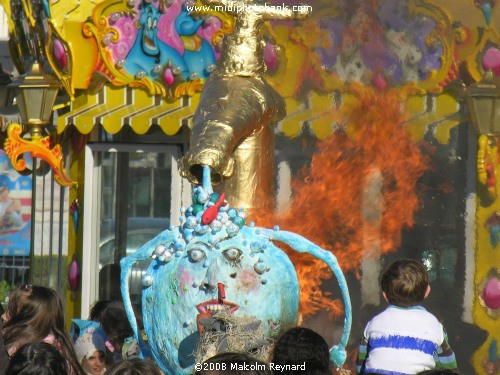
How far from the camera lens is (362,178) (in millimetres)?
7082

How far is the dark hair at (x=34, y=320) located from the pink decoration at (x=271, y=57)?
2.31 m

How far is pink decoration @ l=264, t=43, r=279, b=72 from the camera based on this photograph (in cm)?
704

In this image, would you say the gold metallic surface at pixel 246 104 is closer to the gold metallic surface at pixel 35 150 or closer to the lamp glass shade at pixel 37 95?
the lamp glass shade at pixel 37 95

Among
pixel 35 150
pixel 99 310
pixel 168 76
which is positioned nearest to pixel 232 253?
pixel 99 310

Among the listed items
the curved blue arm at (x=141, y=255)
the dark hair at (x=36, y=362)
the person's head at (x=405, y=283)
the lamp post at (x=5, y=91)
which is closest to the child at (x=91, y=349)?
the curved blue arm at (x=141, y=255)

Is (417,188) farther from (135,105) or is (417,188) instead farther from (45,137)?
(45,137)

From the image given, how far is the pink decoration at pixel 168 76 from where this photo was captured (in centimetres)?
766

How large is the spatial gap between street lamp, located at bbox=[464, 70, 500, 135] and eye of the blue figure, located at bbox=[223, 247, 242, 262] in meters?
2.64

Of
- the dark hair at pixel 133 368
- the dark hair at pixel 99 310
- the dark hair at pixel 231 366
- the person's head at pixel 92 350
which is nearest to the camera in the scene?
the dark hair at pixel 231 366

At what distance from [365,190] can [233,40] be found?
4.98 feet

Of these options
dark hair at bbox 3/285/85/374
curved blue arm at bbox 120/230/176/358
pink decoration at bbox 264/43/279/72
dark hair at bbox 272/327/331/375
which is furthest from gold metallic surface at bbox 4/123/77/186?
dark hair at bbox 272/327/331/375

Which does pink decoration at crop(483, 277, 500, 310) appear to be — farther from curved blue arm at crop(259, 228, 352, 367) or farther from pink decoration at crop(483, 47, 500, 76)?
curved blue arm at crop(259, 228, 352, 367)

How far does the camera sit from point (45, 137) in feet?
26.3

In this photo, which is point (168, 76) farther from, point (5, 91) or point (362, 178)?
point (5, 91)
